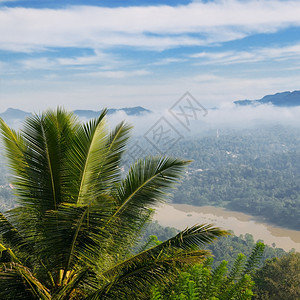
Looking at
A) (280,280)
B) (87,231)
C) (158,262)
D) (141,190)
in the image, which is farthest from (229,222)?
(87,231)

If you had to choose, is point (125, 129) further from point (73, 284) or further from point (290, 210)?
point (290, 210)

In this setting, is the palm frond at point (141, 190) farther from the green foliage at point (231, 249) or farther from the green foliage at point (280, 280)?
the green foliage at point (231, 249)

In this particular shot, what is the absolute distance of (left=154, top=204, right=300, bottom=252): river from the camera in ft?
206

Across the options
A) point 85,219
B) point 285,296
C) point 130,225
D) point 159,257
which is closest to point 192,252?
point 159,257

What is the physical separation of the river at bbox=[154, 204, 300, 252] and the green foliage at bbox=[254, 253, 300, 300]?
3950cm

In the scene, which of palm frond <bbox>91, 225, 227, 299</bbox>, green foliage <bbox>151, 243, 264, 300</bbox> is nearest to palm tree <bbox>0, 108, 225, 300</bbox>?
palm frond <bbox>91, 225, 227, 299</bbox>

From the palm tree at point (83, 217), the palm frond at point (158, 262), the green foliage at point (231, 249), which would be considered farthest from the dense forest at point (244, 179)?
the palm tree at point (83, 217)

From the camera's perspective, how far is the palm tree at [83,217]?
4266 millimetres

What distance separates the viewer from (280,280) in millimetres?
15641

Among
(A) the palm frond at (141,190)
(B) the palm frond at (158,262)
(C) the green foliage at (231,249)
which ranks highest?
(A) the palm frond at (141,190)

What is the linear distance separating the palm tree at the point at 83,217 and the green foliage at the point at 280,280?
10.7 m

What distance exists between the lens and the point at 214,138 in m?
193

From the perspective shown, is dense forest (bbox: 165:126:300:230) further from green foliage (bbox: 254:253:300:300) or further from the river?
green foliage (bbox: 254:253:300:300)

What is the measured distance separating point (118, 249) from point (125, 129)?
1613 mm
